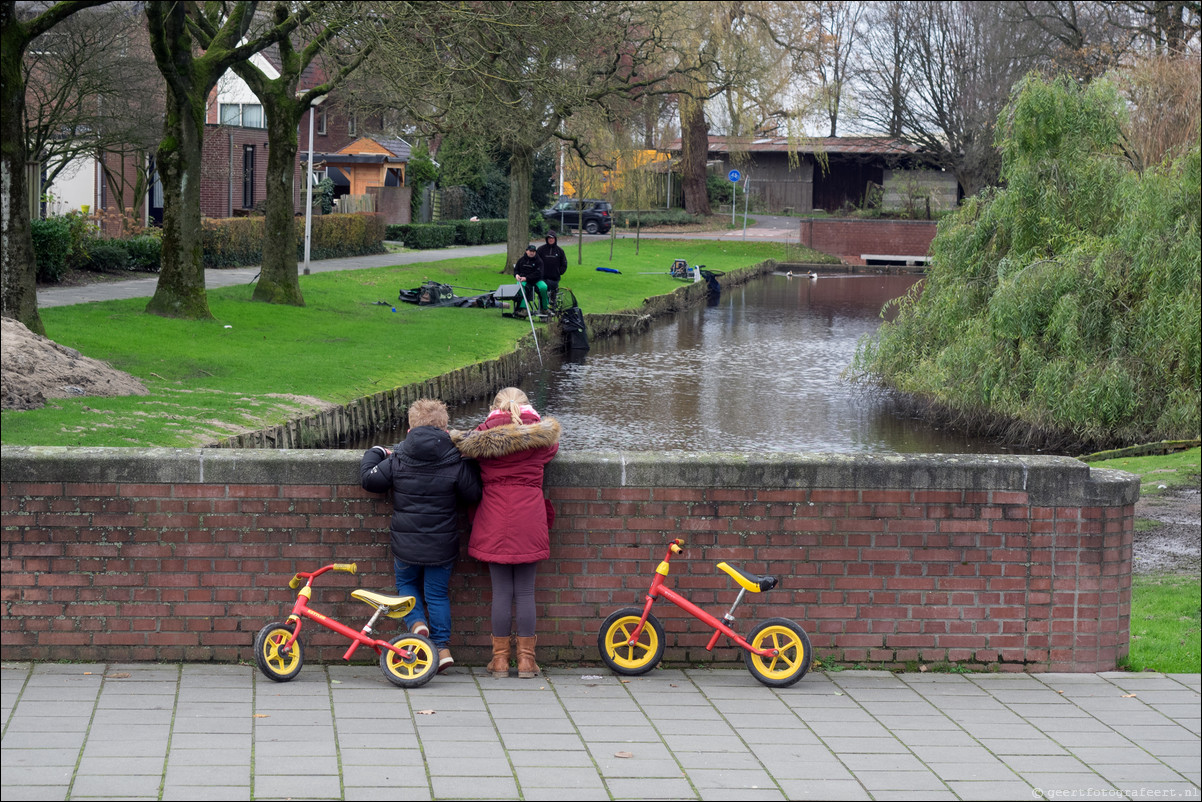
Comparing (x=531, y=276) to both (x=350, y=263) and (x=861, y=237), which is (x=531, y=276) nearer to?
(x=350, y=263)

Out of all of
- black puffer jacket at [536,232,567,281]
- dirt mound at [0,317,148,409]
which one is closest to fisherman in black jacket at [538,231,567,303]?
black puffer jacket at [536,232,567,281]

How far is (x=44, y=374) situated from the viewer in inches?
504

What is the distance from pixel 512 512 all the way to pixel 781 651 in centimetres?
153

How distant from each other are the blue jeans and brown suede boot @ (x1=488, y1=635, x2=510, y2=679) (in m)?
0.26

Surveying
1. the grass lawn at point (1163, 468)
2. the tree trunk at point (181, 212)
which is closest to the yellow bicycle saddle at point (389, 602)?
the grass lawn at point (1163, 468)

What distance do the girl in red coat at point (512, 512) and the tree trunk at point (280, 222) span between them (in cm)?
Answer: 1778

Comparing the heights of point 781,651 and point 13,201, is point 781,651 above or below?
below

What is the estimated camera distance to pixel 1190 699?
6316 mm

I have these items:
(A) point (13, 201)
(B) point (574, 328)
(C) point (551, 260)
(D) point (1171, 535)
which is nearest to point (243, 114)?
(C) point (551, 260)

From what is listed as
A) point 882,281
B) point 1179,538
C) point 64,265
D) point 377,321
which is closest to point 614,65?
point 377,321

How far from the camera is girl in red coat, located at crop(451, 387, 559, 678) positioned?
615cm

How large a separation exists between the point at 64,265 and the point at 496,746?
20552 millimetres

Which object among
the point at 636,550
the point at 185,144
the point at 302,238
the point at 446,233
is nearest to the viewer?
the point at 636,550

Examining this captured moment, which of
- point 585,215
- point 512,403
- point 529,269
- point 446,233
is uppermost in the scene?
point 585,215
